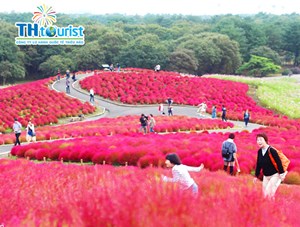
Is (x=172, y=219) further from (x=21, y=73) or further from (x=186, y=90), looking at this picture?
(x=21, y=73)

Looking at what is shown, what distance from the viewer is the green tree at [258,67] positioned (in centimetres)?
9512

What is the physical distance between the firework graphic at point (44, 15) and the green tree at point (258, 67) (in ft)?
138

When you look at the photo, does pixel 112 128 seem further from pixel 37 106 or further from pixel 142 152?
pixel 37 106

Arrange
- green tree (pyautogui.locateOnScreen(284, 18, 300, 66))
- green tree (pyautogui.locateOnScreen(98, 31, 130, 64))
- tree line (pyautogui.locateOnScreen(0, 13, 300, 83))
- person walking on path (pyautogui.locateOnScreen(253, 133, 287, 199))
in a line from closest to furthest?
person walking on path (pyautogui.locateOnScreen(253, 133, 287, 199)), tree line (pyautogui.locateOnScreen(0, 13, 300, 83)), green tree (pyautogui.locateOnScreen(98, 31, 130, 64)), green tree (pyautogui.locateOnScreen(284, 18, 300, 66))

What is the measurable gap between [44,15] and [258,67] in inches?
1779

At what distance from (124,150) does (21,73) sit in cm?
7566

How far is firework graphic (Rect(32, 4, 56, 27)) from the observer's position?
231ft

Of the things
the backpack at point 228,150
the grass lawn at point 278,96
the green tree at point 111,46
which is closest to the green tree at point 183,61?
the green tree at point 111,46

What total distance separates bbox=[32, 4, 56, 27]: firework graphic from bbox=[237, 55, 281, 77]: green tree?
4195 cm

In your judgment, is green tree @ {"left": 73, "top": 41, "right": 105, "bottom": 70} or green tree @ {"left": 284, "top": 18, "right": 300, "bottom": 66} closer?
green tree @ {"left": 73, "top": 41, "right": 105, "bottom": 70}

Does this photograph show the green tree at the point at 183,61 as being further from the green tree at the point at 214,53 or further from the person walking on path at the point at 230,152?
the person walking on path at the point at 230,152

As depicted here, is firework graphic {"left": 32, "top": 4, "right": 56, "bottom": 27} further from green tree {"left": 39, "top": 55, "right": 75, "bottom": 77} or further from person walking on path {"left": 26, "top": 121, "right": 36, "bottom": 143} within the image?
person walking on path {"left": 26, "top": 121, "right": 36, "bottom": 143}

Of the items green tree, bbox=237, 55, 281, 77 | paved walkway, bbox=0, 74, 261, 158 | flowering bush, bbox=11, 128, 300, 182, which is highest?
flowering bush, bbox=11, 128, 300, 182

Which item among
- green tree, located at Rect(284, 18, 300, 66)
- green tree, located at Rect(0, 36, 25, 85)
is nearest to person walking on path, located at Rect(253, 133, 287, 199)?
green tree, located at Rect(0, 36, 25, 85)
